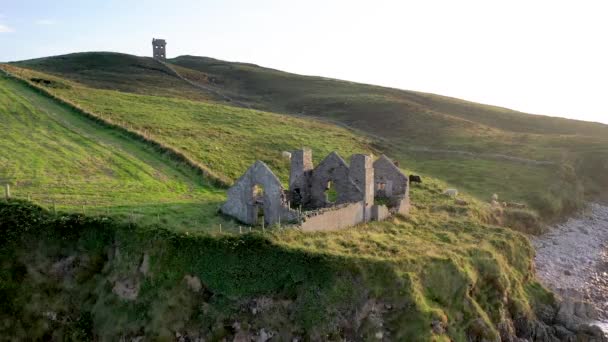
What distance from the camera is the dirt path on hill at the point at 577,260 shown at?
33281mm

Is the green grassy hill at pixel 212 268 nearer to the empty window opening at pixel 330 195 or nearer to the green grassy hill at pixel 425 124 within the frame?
the empty window opening at pixel 330 195

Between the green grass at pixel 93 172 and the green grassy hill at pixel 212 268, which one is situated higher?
the green grass at pixel 93 172

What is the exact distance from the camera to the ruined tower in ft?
460

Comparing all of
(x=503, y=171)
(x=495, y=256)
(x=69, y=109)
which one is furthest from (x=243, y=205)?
(x=503, y=171)

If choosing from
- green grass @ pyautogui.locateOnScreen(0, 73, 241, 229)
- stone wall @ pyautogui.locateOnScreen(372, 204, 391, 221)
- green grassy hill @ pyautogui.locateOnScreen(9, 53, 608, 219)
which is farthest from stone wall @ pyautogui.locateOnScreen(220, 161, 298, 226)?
green grassy hill @ pyautogui.locateOnScreen(9, 53, 608, 219)

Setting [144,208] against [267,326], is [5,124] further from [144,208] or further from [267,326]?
[267,326]

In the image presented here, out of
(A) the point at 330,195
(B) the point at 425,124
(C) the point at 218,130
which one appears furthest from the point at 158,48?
(A) the point at 330,195

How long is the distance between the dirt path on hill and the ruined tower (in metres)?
119

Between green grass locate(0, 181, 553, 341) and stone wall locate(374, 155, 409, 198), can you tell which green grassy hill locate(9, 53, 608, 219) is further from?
green grass locate(0, 181, 553, 341)

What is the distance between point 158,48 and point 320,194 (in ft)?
391

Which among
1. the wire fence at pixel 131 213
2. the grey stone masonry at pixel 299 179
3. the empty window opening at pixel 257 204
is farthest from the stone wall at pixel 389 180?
the wire fence at pixel 131 213

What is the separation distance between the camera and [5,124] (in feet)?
151

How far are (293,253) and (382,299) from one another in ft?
14.4

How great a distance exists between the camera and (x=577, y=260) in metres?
40.2
